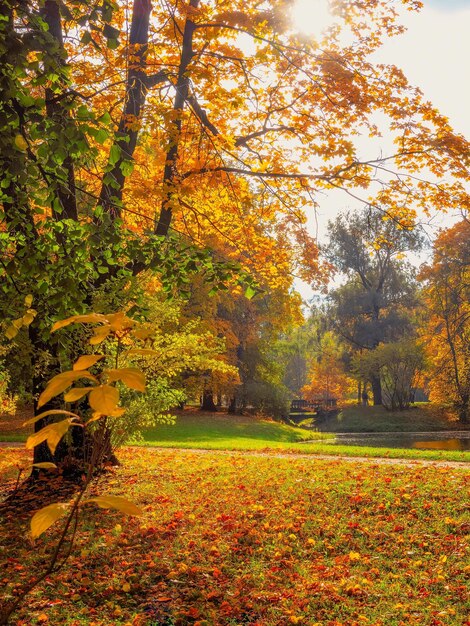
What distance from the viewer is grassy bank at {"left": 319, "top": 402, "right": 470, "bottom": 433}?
108 feet

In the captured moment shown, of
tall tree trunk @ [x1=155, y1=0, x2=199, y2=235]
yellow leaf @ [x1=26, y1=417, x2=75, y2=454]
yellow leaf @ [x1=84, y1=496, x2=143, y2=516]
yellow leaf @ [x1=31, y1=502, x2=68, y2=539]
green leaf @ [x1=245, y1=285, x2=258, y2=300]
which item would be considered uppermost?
tall tree trunk @ [x1=155, y1=0, x2=199, y2=235]

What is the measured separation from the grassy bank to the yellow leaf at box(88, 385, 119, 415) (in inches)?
1295

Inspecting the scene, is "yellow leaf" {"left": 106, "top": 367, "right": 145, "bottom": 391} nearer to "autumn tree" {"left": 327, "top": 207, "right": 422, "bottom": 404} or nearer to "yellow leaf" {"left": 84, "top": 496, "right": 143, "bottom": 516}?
"yellow leaf" {"left": 84, "top": 496, "right": 143, "bottom": 516}

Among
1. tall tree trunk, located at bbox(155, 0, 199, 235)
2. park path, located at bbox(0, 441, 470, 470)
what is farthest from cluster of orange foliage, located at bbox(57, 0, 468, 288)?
park path, located at bbox(0, 441, 470, 470)

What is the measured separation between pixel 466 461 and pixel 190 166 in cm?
800

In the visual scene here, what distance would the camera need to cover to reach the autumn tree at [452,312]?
32688 mm

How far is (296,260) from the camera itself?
1192 centimetres

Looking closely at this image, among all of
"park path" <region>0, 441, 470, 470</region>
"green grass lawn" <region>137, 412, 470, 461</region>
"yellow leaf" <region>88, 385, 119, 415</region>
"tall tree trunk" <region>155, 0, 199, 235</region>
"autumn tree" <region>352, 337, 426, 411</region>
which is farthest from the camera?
"autumn tree" <region>352, 337, 426, 411</region>

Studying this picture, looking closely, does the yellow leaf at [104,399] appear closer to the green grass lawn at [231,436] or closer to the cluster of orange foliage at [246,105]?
the cluster of orange foliage at [246,105]

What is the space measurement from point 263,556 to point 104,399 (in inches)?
205

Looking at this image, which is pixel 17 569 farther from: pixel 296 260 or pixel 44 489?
pixel 296 260

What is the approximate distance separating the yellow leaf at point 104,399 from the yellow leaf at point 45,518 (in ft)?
0.79

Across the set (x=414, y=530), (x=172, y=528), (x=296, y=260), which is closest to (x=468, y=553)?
(x=414, y=530)

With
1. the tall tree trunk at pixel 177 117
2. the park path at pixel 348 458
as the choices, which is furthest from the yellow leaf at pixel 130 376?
the park path at pixel 348 458
